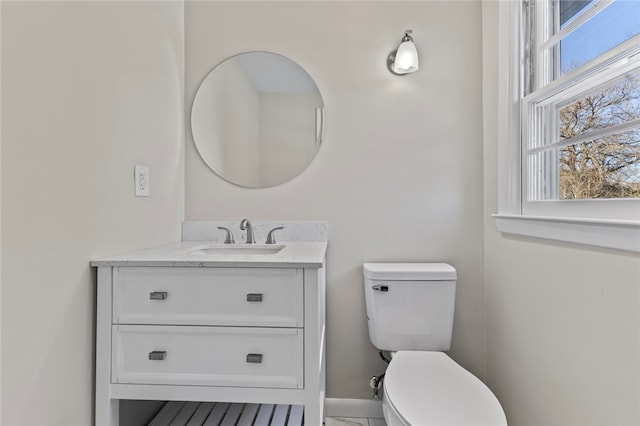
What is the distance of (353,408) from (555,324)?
3.25 ft

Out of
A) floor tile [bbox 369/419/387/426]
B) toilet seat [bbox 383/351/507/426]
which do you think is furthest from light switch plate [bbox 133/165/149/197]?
floor tile [bbox 369/419/387/426]

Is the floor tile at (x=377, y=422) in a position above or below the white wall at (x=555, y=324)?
below

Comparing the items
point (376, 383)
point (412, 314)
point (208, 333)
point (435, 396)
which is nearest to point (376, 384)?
point (376, 383)

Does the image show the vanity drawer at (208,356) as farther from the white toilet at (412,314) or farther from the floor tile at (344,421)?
the floor tile at (344,421)

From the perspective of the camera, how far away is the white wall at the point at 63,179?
0.79 metres

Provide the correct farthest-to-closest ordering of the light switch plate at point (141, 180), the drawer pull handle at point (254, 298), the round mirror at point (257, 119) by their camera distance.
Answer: the round mirror at point (257, 119) < the light switch plate at point (141, 180) < the drawer pull handle at point (254, 298)

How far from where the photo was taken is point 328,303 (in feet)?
5.48

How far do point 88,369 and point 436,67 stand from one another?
185 centimetres

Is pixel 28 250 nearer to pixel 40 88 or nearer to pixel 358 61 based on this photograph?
pixel 40 88

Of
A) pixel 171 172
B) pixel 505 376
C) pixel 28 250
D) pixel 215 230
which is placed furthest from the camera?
pixel 215 230

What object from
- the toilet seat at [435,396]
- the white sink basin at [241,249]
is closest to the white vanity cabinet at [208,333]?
the toilet seat at [435,396]

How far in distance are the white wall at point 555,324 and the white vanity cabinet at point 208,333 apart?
780 mm

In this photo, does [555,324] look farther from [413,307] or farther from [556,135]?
[556,135]

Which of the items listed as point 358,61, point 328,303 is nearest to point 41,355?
point 328,303
